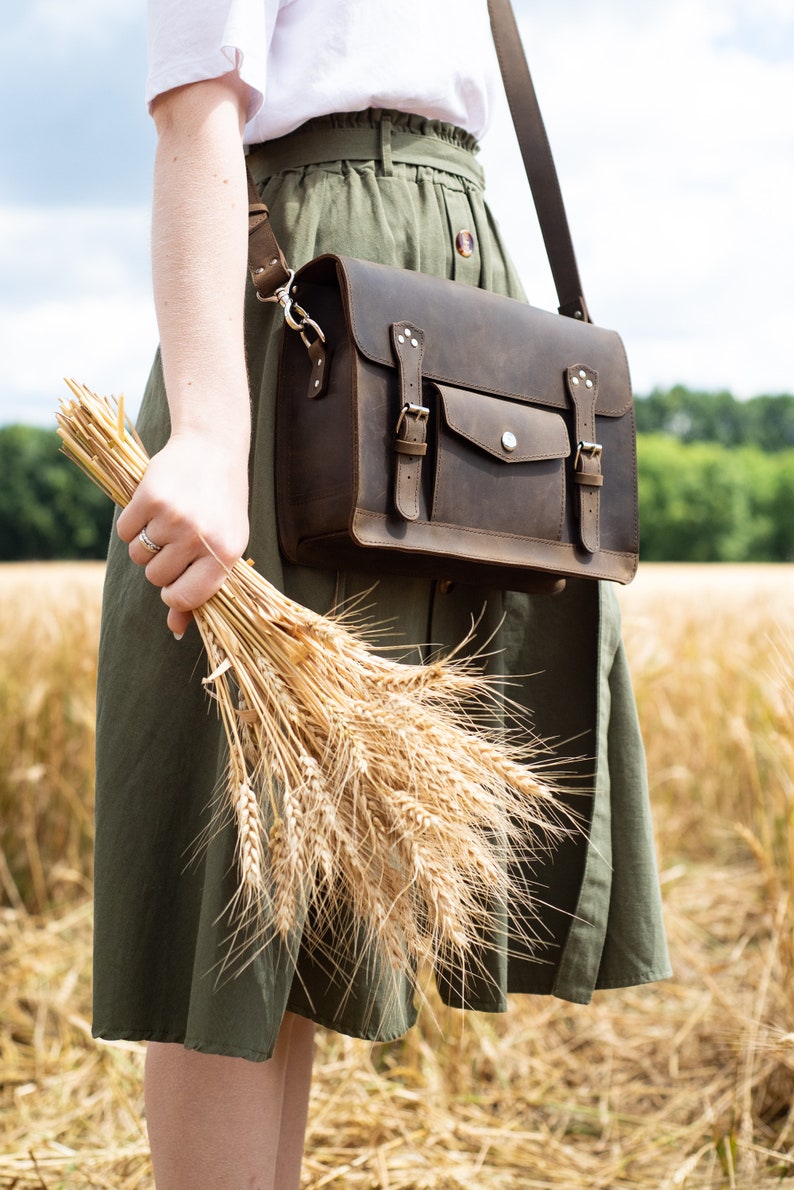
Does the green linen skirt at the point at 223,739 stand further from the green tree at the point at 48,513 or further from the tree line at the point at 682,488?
the green tree at the point at 48,513

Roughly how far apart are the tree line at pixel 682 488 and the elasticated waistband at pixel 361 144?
33.8 m

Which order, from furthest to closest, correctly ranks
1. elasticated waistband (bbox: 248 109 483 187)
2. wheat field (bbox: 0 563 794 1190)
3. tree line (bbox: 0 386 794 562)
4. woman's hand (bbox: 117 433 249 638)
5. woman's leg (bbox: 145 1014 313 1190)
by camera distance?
tree line (bbox: 0 386 794 562) → wheat field (bbox: 0 563 794 1190) → elasticated waistband (bbox: 248 109 483 187) → woman's leg (bbox: 145 1014 313 1190) → woman's hand (bbox: 117 433 249 638)

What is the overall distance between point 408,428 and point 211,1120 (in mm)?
629

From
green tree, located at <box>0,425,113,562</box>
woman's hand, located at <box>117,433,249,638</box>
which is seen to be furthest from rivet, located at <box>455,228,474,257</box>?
green tree, located at <box>0,425,113,562</box>

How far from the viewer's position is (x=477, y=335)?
1.01m

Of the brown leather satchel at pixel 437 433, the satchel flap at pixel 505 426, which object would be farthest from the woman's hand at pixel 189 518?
the satchel flap at pixel 505 426

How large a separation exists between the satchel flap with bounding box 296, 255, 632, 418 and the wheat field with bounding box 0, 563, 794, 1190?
0.43 meters

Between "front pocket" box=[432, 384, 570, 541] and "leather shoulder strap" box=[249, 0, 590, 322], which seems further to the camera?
"leather shoulder strap" box=[249, 0, 590, 322]

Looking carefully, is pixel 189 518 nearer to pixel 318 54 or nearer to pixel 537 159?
pixel 318 54

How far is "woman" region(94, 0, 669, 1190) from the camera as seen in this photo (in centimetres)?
85

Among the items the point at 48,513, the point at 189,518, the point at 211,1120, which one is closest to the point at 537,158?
the point at 189,518

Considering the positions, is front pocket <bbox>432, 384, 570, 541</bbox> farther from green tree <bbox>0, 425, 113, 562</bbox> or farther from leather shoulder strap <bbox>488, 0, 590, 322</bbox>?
green tree <bbox>0, 425, 113, 562</bbox>

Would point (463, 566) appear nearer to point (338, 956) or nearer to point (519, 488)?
point (519, 488)

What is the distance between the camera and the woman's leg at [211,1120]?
2.98 ft
